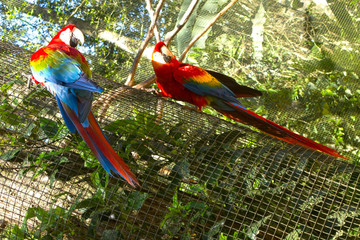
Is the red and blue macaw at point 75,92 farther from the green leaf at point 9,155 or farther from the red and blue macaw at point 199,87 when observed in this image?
the red and blue macaw at point 199,87

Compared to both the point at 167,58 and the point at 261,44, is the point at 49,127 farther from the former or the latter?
the point at 261,44

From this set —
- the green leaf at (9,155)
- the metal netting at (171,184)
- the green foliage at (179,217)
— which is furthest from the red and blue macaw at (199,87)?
the green leaf at (9,155)

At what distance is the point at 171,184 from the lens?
89 cm

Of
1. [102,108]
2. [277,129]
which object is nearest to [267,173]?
[277,129]

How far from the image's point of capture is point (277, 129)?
1064mm

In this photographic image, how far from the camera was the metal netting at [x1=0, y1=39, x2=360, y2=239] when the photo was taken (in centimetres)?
86

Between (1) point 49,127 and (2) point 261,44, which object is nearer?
(1) point 49,127

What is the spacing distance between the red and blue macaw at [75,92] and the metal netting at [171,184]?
0.17 ft

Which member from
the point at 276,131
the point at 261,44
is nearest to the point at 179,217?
the point at 276,131

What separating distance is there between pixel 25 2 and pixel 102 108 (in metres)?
1.45

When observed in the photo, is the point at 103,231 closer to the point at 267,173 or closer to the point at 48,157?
the point at 48,157

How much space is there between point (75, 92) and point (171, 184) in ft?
1.25

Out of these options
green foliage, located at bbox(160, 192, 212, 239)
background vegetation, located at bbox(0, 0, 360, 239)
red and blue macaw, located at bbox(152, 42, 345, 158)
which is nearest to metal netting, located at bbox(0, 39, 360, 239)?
green foliage, located at bbox(160, 192, 212, 239)

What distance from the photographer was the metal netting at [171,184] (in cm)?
86
